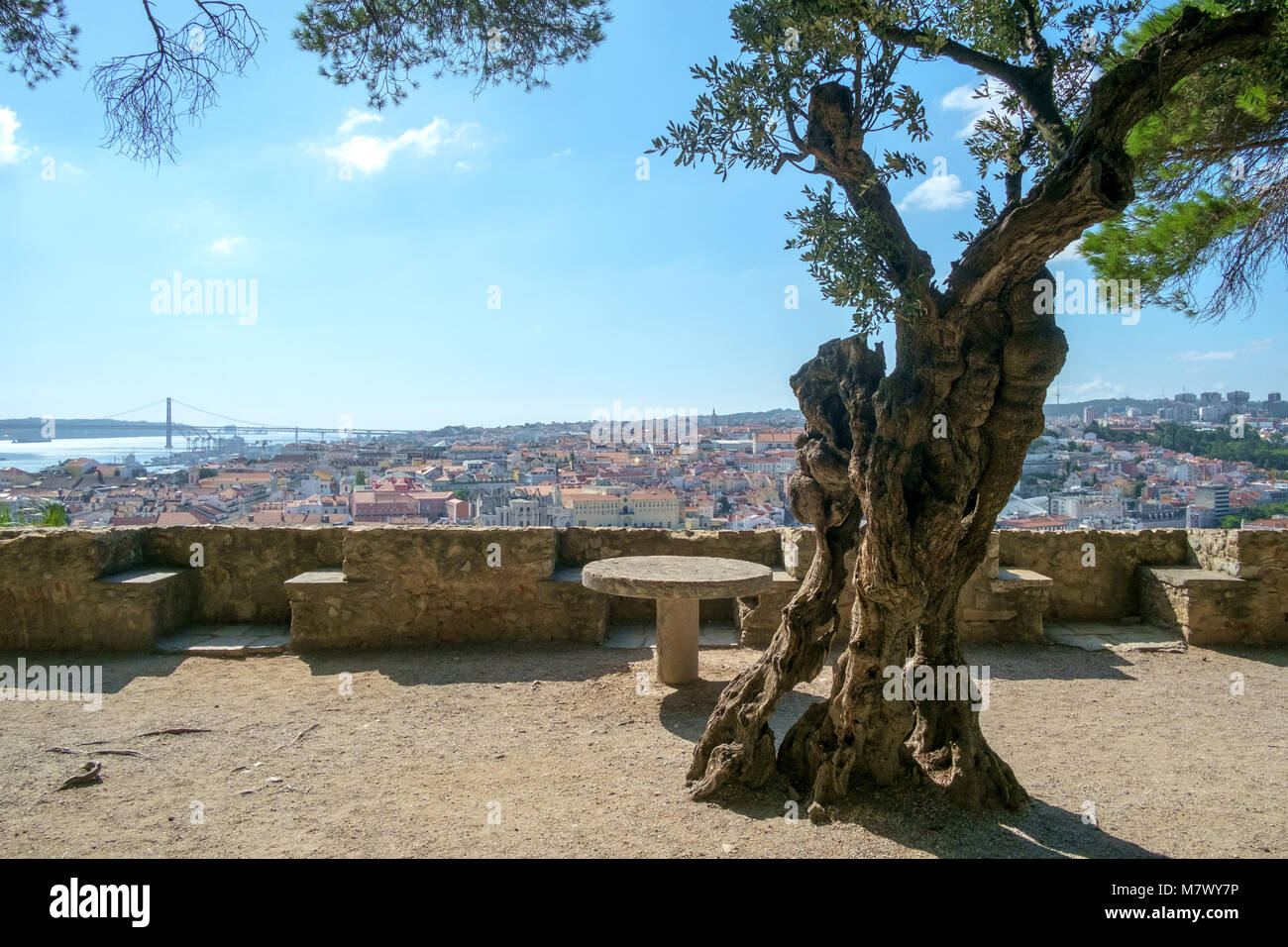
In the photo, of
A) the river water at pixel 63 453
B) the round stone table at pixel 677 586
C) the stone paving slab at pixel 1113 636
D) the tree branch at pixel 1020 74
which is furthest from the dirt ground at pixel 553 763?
the river water at pixel 63 453

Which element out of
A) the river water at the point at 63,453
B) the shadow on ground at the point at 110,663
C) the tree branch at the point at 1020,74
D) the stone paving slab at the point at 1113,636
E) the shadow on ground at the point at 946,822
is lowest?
the shadow on ground at the point at 110,663

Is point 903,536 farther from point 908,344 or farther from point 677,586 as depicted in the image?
point 677,586

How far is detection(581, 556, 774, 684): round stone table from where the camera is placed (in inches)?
198

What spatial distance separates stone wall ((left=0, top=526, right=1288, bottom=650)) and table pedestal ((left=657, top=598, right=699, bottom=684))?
1.11m

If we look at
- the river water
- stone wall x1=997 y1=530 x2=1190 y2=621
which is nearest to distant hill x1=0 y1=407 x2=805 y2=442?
the river water

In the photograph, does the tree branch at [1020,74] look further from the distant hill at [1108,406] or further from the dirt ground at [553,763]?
the distant hill at [1108,406]

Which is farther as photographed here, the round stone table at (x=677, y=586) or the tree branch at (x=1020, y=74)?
the round stone table at (x=677, y=586)

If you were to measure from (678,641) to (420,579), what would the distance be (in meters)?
2.37

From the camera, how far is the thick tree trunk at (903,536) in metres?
3.20

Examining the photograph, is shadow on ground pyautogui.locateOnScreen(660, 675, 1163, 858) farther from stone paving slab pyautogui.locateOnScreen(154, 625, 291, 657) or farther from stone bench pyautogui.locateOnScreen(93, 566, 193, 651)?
stone bench pyautogui.locateOnScreen(93, 566, 193, 651)

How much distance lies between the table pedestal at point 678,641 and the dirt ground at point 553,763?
190 millimetres

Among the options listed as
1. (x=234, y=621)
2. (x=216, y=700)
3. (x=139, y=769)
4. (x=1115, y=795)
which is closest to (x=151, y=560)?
(x=234, y=621)

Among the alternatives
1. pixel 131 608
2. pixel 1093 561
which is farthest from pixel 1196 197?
pixel 131 608
